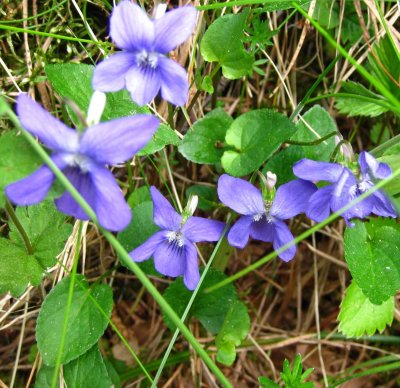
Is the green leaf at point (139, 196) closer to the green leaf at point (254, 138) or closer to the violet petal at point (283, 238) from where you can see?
the green leaf at point (254, 138)

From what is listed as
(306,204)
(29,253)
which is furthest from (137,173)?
(306,204)

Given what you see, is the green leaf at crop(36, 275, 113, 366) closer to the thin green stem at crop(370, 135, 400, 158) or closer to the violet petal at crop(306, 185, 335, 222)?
the violet petal at crop(306, 185, 335, 222)

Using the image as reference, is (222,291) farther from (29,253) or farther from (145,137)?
(145,137)

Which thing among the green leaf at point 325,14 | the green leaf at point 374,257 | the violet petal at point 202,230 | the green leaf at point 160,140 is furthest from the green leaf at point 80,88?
the green leaf at point 325,14

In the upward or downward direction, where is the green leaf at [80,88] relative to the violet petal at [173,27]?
downward

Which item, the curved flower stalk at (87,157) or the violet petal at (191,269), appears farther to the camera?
the violet petal at (191,269)

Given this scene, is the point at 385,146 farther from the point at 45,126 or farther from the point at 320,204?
the point at 45,126

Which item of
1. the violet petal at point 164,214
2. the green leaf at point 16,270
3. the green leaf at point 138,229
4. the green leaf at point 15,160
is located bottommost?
the green leaf at point 138,229
